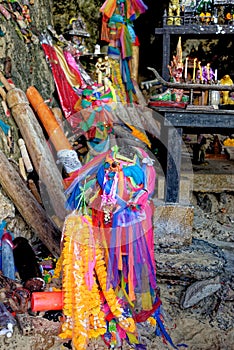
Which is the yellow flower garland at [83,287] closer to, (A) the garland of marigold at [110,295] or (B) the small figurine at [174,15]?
(A) the garland of marigold at [110,295]

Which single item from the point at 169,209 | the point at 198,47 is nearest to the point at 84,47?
the point at 198,47

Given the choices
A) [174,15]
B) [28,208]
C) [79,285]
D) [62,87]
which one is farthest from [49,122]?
[79,285]

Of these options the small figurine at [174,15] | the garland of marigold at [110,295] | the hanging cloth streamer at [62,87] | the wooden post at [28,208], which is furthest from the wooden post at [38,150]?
the small figurine at [174,15]

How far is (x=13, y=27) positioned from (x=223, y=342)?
217 inches

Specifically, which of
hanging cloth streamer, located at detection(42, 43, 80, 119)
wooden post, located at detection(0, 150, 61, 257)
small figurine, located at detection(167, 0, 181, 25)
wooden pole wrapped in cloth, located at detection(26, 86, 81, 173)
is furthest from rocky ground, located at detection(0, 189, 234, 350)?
hanging cloth streamer, located at detection(42, 43, 80, 119)

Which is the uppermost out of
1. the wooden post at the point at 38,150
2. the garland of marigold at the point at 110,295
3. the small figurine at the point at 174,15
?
the small figurine at the point at 174,15

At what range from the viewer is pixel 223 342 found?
4176 mm

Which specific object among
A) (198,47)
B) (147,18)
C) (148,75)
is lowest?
(148,75)

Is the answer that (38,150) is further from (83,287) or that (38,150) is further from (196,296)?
(196,296)

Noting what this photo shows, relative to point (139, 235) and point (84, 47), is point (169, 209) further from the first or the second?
point (84, 47)

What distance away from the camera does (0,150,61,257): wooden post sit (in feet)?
15.6

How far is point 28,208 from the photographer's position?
15.9 feet

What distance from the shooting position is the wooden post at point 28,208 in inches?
187

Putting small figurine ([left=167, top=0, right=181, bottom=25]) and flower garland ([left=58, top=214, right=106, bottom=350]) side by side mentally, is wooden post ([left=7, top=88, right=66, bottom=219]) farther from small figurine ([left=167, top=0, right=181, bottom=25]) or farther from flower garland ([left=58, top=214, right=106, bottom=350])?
small figurine ([left=167, top=0, right=181, bottom=25])
